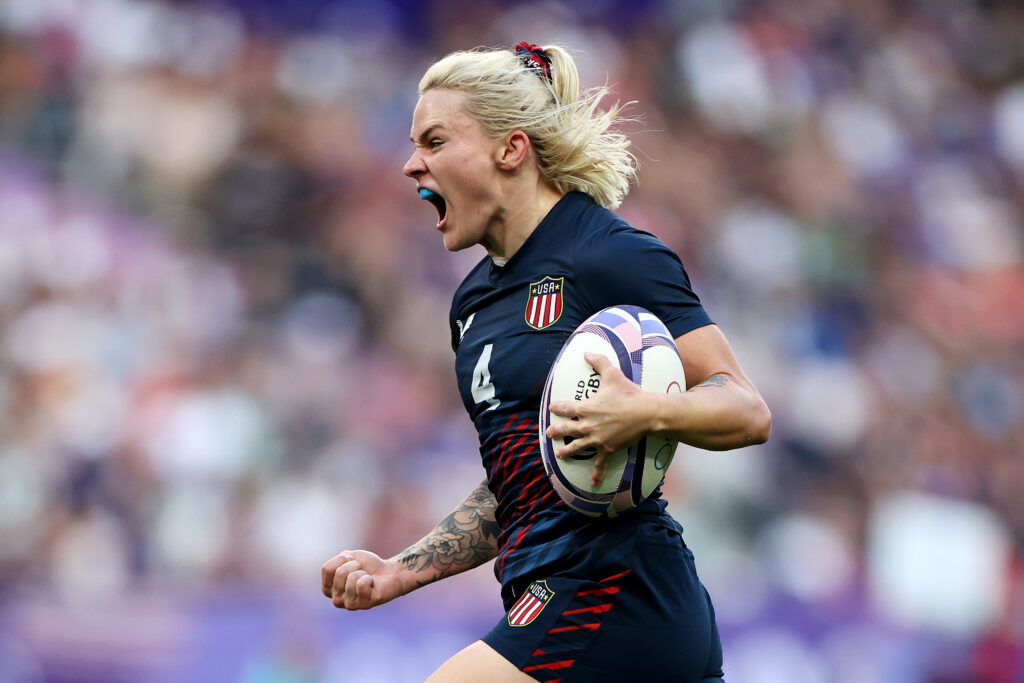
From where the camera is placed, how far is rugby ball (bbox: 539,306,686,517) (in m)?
2.92

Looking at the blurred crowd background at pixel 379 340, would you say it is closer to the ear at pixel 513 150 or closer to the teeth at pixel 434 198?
the teeth at pixel 434 198

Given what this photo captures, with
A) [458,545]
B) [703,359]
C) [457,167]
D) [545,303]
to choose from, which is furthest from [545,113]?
[458,545]

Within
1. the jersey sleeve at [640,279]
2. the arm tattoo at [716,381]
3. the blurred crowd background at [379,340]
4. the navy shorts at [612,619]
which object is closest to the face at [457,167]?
the jersey sleeve at [640,279]

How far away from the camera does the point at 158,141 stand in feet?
32.1

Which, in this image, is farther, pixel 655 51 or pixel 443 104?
Answer: pixel 655 51

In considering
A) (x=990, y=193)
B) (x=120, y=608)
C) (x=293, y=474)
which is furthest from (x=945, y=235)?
(x=120, y=608)

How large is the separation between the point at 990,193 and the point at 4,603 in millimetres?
10654

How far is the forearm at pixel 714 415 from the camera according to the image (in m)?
2.82

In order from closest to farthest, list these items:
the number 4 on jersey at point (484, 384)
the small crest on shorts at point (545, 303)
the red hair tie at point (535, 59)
Answer: 1. the small crest on shorts at point (545, 303)
2. the number 4 on jersey at point (484, 384)
3. the red hair tie at point (535, 59)

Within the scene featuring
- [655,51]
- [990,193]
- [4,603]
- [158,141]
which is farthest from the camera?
[990,193]

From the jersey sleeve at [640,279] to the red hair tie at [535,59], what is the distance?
69 centimetres

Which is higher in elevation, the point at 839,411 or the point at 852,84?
the point at 852,84

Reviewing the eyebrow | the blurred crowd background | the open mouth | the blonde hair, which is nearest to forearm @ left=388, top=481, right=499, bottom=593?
the open mouth

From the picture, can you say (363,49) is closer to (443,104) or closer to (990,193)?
(990,193)
